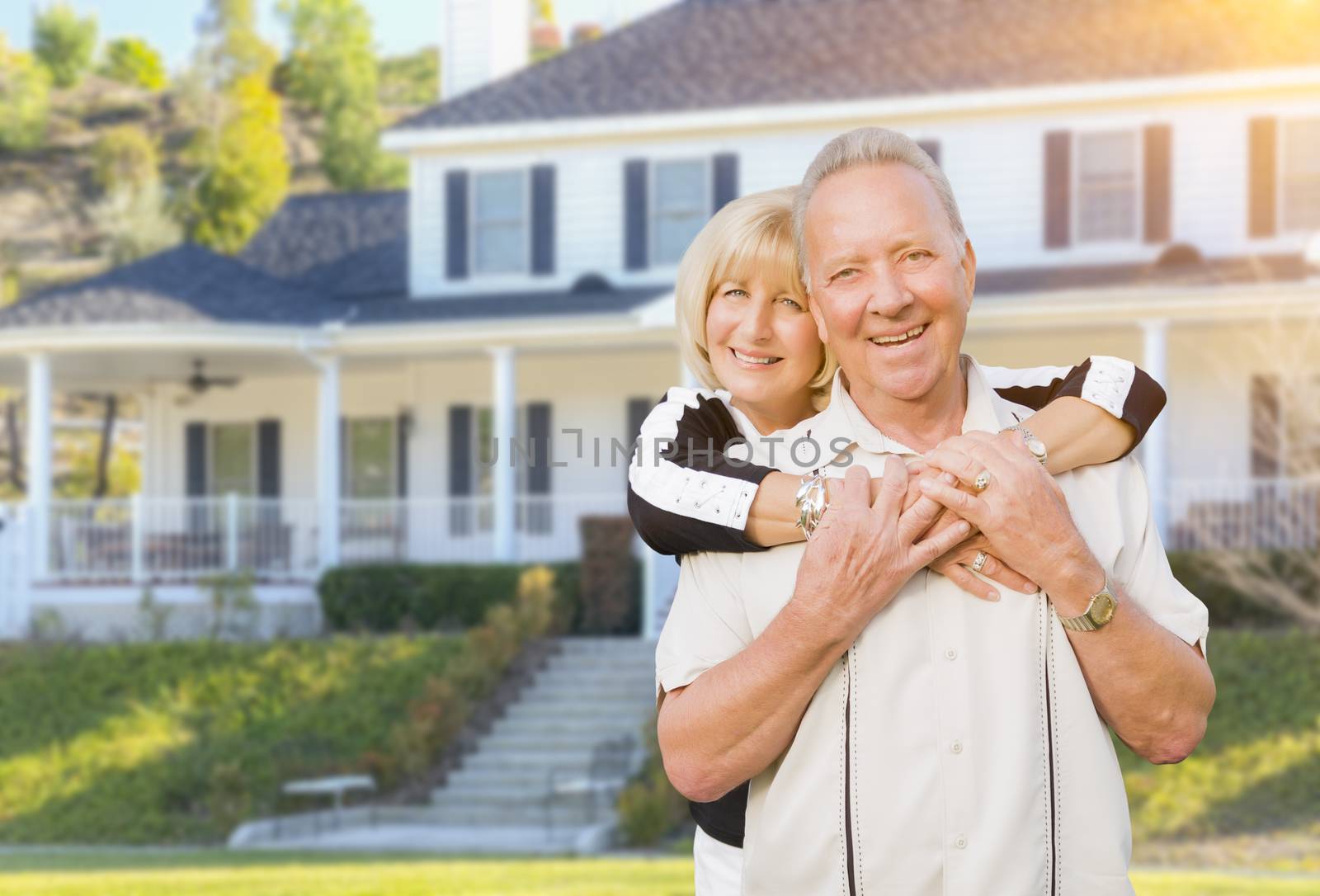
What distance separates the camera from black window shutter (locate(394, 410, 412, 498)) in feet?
80.0

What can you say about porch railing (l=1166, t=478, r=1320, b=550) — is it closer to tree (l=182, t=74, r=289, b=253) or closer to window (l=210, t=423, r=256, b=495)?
window (l=210, t=423, r=256, b=495)

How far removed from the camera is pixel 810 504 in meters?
2.67

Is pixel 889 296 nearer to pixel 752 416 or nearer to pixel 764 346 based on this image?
pixel 764 346

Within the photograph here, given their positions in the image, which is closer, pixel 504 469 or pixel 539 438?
pixel 504 469

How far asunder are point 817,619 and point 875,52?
68.7 ft

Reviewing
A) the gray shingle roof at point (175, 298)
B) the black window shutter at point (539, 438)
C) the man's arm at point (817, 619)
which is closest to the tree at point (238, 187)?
the gray shingle roof at point (175, 298)

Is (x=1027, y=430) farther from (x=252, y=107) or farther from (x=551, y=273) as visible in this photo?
(x=252, y=107)

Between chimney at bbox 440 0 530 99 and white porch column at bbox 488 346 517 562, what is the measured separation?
634cm

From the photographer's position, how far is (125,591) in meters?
20.3

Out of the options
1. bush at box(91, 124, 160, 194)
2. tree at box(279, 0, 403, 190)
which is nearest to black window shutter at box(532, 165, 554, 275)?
bush at box(91, 124, 160, 194)

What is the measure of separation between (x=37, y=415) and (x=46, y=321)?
4.00 feet

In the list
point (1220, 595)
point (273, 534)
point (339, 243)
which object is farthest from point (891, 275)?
point (339, 243)

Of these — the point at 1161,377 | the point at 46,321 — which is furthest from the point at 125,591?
the point at 1161,377

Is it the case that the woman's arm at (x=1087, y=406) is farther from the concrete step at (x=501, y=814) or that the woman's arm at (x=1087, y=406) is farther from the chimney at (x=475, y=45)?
the chimney at (x=475, y=45)
